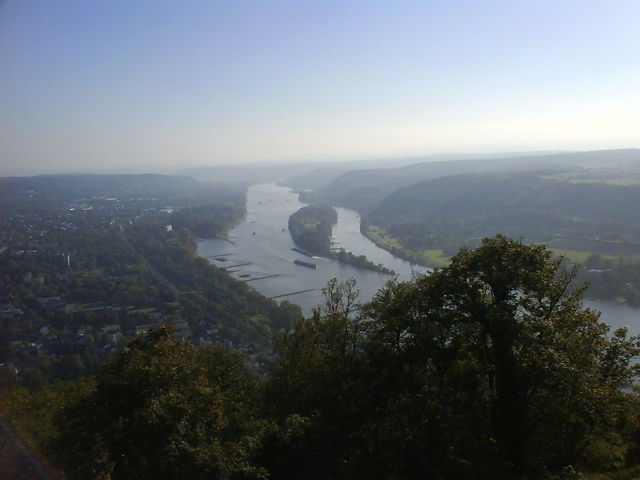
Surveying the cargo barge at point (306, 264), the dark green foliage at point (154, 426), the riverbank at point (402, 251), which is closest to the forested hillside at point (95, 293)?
the cargo barge at point (306, 264)

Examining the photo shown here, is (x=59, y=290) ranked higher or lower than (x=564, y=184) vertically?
lower

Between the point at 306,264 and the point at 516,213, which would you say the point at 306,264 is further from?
the point at 516,213

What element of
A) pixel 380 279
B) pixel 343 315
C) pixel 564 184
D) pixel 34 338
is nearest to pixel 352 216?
pixel 564 184

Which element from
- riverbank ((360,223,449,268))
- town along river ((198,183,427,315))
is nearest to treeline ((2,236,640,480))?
town along river ((198,183,427,315))

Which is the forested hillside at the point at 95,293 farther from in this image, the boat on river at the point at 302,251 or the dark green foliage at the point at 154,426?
the dark green foliage at the point at 154,426

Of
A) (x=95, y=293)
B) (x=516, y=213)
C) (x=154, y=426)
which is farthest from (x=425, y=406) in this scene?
(x=516, y=213)

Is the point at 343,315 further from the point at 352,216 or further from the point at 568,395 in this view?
the point at 352,216

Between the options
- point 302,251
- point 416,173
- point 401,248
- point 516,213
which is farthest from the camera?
point 416,173
